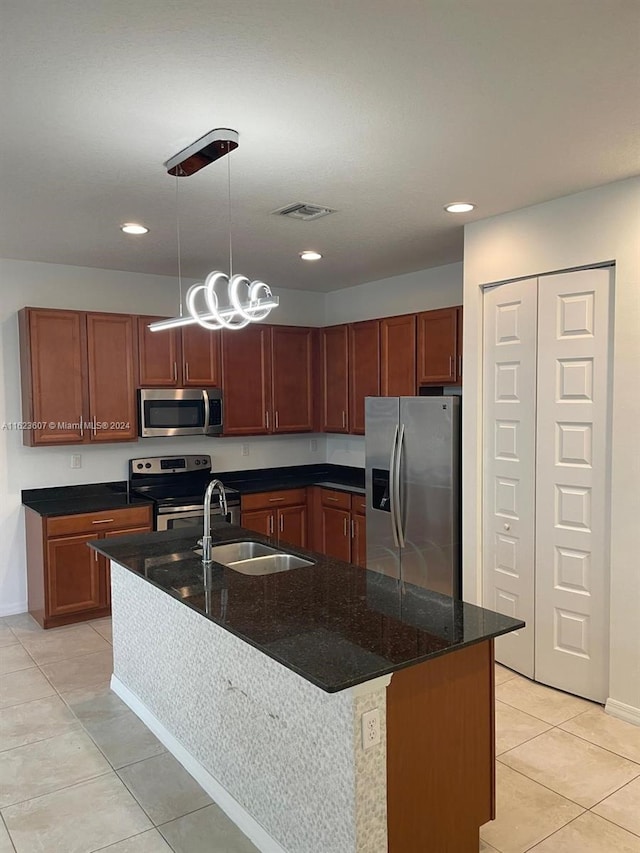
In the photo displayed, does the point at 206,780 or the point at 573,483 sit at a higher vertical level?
the point at 573,483

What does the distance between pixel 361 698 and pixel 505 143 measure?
2158 mm

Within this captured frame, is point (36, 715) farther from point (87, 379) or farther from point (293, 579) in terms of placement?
point (87, 379)

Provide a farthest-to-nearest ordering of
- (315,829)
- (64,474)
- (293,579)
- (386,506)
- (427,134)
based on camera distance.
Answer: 1. (64,474)
2. (386,506)
3. (293,579)
4. (427,134)
5. (315,829)

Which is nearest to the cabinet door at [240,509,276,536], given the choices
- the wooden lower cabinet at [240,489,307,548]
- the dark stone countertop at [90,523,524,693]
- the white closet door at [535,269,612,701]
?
the wooden lower cabinet at [240,489,307,548]

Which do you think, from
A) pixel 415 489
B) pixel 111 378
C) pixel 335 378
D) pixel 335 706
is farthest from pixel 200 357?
pixel 335 706

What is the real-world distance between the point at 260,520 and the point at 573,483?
9.13 feet

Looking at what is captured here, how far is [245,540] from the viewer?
3297mm

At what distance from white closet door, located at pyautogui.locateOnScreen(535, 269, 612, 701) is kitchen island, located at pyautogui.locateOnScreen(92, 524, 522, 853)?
129 cm

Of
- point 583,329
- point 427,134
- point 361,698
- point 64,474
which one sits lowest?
point 361,698

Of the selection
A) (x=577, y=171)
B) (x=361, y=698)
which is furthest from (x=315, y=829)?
(x=577, y=171)

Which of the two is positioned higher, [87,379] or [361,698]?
[87,379]

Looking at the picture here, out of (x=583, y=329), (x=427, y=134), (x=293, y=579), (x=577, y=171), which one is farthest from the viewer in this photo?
(x=583, y=329)

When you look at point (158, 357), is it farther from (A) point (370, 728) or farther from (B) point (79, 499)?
(A) point (370, 728)

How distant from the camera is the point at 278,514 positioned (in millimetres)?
5500
